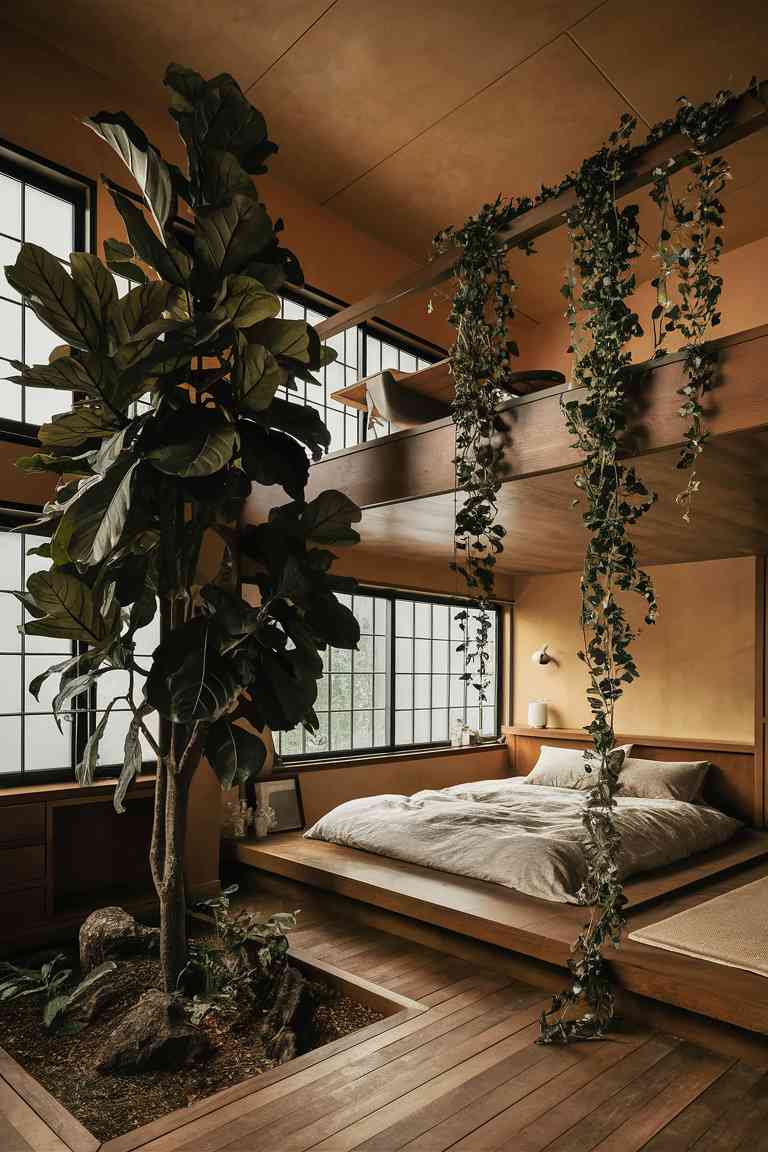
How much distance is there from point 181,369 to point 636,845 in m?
3.18

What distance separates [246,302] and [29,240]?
8.08ft

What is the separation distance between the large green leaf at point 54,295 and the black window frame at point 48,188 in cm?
164

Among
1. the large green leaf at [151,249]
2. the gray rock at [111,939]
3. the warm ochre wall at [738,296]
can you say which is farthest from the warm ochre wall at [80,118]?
the gray rock at [111,939]

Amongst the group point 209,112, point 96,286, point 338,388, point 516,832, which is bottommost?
point 516,832

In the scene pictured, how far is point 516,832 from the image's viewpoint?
412cm

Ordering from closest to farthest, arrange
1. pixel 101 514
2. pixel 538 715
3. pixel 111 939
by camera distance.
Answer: pixel 101 514
pixel 111 939
pixel 538 715

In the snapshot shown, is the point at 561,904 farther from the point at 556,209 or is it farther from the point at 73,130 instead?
the point at 73,130

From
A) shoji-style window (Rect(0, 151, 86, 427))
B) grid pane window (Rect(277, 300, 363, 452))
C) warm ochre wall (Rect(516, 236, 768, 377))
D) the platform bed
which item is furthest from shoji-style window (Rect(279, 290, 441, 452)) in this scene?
the platform bed

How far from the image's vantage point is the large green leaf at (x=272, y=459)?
113 inches

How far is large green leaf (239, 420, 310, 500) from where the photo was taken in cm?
288

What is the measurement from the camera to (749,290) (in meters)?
5.98

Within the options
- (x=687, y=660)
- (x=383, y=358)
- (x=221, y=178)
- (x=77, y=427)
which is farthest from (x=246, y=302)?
(x=687, y=660)

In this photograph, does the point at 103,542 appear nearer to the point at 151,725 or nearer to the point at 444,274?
the point at 444,274

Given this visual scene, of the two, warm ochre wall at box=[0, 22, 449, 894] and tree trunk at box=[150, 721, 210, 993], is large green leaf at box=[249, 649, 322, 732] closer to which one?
tree trunk at box=[150, 721, 210, 993]
